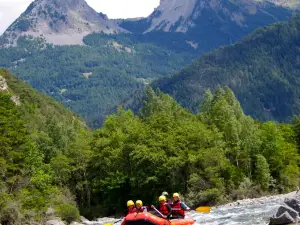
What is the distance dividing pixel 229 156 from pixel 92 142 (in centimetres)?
2068

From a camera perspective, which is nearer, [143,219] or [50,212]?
[143,219]

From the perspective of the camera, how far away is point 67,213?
6050cm

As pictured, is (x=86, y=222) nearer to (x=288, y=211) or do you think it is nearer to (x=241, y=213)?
(x=241, y=213)

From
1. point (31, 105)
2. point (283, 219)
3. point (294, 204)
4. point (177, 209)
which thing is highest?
point (31, 105)

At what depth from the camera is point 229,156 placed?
7088 cm

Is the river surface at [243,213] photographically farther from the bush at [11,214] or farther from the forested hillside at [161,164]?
the bush at [11,214]

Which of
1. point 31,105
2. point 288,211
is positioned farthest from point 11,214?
point 31,105

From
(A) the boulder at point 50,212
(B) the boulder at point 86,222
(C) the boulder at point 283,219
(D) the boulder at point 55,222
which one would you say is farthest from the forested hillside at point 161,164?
(C) the boulder at point 283,219

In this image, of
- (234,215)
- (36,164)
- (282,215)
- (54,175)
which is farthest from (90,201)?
(282,215)

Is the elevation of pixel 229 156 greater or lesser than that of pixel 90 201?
greater

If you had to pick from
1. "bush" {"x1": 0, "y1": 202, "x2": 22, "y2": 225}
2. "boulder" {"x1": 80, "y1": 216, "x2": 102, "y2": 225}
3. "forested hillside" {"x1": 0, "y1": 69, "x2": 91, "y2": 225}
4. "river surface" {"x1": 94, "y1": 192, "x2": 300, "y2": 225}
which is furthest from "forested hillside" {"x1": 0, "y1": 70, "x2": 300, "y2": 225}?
"bush" {"x1": 0, "y1": 202, "x2": 22, "y2": 225}

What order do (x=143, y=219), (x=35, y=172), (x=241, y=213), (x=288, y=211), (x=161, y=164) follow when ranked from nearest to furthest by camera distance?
(x=143, y=219), (x=288, y=211), (x=241, y=213), (x=35, y=172), (x=161, y=164)

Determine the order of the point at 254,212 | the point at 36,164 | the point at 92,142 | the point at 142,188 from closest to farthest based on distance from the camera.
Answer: the point at 254,212 → the point at 36,164 → the point at 142,188 → the point at 92,142

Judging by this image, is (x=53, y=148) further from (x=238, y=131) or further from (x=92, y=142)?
(x=238, y=131)
